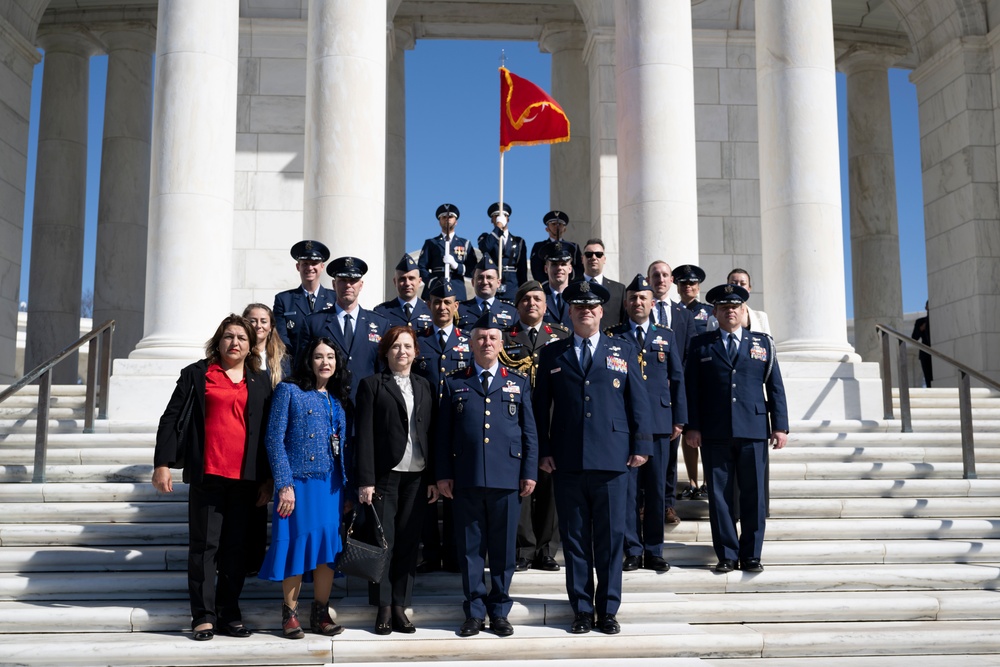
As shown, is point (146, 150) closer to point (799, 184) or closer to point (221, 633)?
point (799, 184)

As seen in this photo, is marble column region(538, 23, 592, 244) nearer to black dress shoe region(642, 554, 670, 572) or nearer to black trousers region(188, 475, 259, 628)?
black dress shoe region(642, 554, 670, 572)

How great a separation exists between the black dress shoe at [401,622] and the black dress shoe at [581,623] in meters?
1.37

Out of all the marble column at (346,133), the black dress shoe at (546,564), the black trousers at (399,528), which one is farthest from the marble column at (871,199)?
the black trousers at (399,528)

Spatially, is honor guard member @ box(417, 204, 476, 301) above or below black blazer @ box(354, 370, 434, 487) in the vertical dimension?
above

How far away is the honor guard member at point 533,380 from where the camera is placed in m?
10.3

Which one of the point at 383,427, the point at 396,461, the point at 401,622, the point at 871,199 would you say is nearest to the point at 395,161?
the point at 871,199

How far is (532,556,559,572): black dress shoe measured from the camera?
10242mm

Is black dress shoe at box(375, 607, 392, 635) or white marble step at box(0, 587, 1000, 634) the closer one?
black dress shoe at box(375, 607, 392, 635)

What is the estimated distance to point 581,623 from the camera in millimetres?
8883

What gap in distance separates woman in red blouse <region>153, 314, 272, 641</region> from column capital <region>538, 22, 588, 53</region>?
59.7 ft

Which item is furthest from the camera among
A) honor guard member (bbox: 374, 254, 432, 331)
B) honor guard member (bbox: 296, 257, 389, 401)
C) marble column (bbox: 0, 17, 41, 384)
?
marble column (bbox: 0, 17, 41, 384)

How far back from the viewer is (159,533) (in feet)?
34.2

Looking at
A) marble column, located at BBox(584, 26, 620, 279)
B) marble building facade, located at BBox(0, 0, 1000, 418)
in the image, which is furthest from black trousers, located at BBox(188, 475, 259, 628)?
marble column, located at BBox(584, 26, 620, 279)

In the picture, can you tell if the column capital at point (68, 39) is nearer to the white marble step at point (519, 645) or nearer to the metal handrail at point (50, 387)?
→ the metal handrail at point (50, 387)
